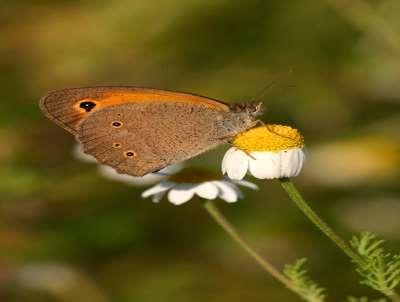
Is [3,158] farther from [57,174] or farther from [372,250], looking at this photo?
[372,250]

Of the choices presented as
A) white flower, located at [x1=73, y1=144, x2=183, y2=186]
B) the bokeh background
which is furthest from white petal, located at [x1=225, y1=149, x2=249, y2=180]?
the bokeh background

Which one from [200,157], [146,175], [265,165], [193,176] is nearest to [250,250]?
[265,165]

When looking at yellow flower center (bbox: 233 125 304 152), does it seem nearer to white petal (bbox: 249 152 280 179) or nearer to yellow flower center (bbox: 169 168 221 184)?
white petal (bbox: 249 152 280 179)

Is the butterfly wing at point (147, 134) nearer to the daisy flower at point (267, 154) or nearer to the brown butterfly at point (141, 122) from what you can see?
the brown butterfly at point (141, 122)

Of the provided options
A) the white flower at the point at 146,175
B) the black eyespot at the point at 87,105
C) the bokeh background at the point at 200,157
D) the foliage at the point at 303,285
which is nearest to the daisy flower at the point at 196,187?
the white flower at the point at 146,175

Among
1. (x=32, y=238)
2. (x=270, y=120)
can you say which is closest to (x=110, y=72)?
(x=270, y=120)
